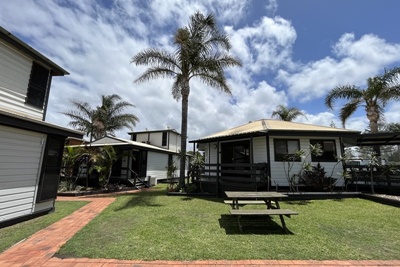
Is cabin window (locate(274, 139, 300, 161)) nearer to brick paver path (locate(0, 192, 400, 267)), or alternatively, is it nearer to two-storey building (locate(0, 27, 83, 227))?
brick paver path (locate(0, 192, 400, 267))

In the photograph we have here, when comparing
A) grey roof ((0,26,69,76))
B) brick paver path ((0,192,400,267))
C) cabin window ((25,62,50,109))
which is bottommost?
brick paver path ((0,192,400,267))

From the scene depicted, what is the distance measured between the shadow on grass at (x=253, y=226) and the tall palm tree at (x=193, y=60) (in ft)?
19.8

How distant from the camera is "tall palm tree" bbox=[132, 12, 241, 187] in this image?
39.2ft

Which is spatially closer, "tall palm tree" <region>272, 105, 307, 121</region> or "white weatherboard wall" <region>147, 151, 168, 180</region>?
"white weatherboard wall" <region>147, 151, 168, 180</region>

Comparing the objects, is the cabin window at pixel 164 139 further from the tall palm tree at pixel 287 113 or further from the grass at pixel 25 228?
the grass at pixel 25 228

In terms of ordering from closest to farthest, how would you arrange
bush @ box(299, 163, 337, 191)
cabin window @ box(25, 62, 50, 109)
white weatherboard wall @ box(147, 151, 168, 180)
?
1. cabin window @ box(25, 62, 50, 109)
2. bush @ box(299, 163, 337, 191)
3. white weatherboard wall @ box(147, 151, 168, 180)

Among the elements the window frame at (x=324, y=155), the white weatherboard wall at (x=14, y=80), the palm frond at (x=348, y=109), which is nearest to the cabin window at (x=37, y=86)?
the white weatherboard wall at (x=14, y=80)

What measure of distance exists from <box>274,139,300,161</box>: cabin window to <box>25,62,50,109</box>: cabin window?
11.2 m

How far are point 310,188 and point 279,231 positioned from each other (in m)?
7.05

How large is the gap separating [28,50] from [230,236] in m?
8.60

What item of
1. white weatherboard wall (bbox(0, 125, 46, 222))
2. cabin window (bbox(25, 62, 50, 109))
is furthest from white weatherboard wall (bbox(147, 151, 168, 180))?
white weatherboard wall (bbox(0, 125, 46, 222))

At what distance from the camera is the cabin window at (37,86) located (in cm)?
724

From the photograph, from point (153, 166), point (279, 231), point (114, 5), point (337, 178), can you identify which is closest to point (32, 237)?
point (279, 231)

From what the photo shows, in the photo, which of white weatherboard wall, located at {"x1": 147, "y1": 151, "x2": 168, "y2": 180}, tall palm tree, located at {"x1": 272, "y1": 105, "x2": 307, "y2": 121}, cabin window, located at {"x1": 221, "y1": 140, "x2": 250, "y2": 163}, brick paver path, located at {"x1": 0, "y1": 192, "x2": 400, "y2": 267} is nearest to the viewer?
brick paver path, located at {"x1": 0, "y1": 192, "x2": 400, "y2": 267}
